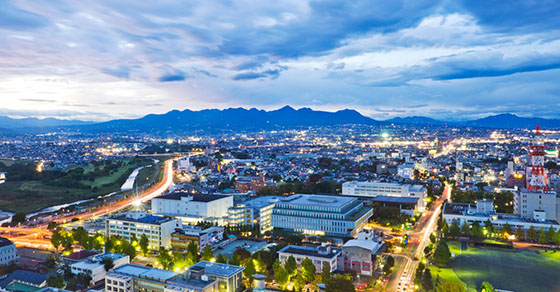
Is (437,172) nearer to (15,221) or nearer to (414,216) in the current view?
(414,216)

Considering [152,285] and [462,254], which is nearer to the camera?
[152,285]

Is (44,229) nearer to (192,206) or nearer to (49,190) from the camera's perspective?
(192,206)

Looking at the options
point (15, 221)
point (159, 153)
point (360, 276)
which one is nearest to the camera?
point (360, 276)

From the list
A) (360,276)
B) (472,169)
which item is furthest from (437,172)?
(360,276)

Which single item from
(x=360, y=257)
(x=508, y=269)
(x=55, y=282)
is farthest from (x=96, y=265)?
(x=508, y=269)

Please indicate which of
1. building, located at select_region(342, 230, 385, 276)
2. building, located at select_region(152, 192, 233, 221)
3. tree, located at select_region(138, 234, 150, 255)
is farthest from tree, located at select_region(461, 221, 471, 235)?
tree, located at select_region(138, 234, 150, 255)

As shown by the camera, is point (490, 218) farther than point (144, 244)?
Yes

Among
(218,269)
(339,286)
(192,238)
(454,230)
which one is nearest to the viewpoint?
(339,286)

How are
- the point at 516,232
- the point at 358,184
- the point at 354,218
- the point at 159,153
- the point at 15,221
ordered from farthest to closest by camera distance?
the point at 159,153
the point at 358,184
the point at 15,221
the point at 354,218
the point at 516,232
